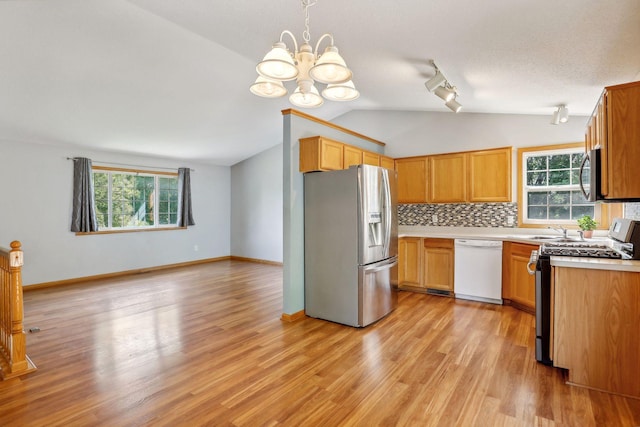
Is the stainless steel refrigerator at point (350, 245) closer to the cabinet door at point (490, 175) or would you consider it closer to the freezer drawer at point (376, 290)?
the freezer drawer at point (376, 290)

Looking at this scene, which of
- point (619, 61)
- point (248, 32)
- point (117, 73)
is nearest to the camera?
point (619, 61)

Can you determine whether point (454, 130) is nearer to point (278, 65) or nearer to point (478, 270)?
point (478, 270)

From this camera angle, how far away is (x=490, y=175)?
467cm

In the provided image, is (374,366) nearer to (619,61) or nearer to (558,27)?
(558,27)

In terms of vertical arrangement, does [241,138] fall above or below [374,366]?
above

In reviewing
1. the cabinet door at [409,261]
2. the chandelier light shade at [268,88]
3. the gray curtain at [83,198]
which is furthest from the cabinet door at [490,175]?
the gray curtain at [83,198]

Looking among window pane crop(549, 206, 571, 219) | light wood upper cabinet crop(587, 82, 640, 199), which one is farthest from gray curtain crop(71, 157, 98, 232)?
window pane crop(549, 206, 571, 219)

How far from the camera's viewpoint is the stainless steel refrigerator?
11.4ft

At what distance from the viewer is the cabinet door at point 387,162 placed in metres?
5.15

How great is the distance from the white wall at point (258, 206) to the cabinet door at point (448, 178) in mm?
3331

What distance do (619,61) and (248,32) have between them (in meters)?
3.04

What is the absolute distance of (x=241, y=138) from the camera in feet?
21.1

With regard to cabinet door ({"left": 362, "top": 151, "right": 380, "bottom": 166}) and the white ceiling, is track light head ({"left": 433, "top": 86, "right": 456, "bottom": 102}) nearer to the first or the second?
the white ceiling

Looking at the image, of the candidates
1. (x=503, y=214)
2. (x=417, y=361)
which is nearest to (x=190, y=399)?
(x=417, y=361)
